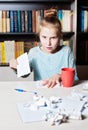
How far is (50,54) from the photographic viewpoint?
176 centimetres

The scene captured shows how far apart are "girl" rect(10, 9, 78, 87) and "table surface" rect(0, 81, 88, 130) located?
384 mm

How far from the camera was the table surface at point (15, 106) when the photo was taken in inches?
30.2

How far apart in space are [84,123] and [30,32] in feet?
6.30

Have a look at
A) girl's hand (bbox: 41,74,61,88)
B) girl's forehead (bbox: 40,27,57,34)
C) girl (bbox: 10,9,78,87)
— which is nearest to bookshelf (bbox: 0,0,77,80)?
girl (bbox: 10,9,78,87)

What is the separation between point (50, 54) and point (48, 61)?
0.18 ft

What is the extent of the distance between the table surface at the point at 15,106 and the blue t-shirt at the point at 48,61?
0.39m

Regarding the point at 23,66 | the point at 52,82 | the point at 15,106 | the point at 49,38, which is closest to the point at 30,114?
the point at 15,106

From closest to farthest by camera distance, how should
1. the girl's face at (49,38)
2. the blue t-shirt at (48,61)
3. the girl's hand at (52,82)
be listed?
the girl's hand at (52,82), the girl's face at (49,38), the blue t-shirt at (48,61)

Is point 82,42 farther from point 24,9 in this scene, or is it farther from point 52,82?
point 52,82

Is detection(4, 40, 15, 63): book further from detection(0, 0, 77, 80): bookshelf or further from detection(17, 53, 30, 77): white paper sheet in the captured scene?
detection(17, 53, 30, 77): white paper sheet

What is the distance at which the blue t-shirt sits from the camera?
1.72m

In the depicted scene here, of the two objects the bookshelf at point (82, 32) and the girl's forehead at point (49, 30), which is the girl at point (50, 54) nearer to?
the girl's forehead at point (49, 30)

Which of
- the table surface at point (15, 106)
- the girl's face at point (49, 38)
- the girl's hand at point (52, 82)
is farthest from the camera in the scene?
the girl's face at point (49, 38)

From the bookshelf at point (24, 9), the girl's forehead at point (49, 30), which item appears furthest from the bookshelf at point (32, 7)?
the girl's forehead at point (49, 30)
